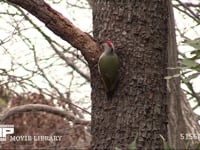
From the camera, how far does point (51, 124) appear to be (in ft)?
15.0

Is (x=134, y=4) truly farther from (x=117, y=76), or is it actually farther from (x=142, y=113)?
(x=142, y=113)

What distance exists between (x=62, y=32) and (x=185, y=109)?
1.35 metres

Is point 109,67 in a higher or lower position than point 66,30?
lower

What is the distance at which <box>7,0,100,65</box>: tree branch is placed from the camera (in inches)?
60.0

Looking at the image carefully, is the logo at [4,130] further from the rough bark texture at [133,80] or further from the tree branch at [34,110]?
the rough bark texture at [133,80]

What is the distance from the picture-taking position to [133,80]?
1.50 metres

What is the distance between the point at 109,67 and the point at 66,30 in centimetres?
19

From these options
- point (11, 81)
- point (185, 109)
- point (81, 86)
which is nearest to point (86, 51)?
point (185, 109)

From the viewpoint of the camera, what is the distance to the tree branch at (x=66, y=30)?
1.52 meters

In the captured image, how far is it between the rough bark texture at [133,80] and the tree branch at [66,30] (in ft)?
0.14

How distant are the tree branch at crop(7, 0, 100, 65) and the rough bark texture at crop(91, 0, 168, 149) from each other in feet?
0.14

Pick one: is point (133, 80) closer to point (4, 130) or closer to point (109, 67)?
point (109, 67)

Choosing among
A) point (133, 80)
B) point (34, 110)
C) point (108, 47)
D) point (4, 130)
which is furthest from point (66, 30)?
point (4, 130)

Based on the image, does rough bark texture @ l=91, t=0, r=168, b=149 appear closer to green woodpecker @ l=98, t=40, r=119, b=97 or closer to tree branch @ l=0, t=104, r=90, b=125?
green woodpecker @ l=98, t=40, r=119, b=97
